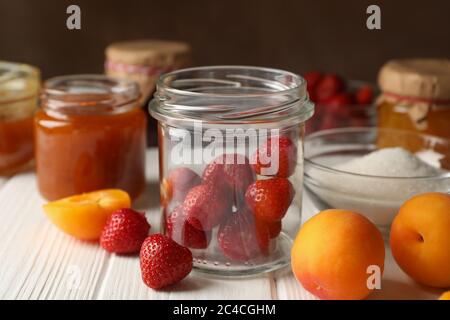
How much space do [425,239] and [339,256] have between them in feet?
0.34

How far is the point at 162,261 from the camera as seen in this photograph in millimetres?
732

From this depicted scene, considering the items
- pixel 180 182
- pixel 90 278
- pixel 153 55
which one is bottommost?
pixel 90 278

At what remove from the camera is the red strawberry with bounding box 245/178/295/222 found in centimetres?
75

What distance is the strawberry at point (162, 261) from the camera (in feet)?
2.40

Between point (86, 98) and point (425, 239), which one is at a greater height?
point (86, 98)

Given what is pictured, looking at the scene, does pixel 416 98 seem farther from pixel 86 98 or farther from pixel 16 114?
pixel 16 114

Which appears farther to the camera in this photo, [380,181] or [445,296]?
[380,181]

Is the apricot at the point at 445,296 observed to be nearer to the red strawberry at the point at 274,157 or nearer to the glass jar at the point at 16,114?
the red strawberry at the point at 274,157

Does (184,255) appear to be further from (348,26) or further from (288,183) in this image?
(348,26)

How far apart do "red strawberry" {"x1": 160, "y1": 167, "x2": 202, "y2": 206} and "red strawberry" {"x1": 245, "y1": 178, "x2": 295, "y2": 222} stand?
71mm

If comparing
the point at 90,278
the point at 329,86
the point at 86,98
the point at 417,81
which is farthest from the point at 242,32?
the point at 90,278

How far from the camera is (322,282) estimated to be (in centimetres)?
70

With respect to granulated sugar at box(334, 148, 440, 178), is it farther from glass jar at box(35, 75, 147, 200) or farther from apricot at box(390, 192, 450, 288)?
glass jar at box(35, 75, 147, 200)

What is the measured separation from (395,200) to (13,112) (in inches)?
25.3
